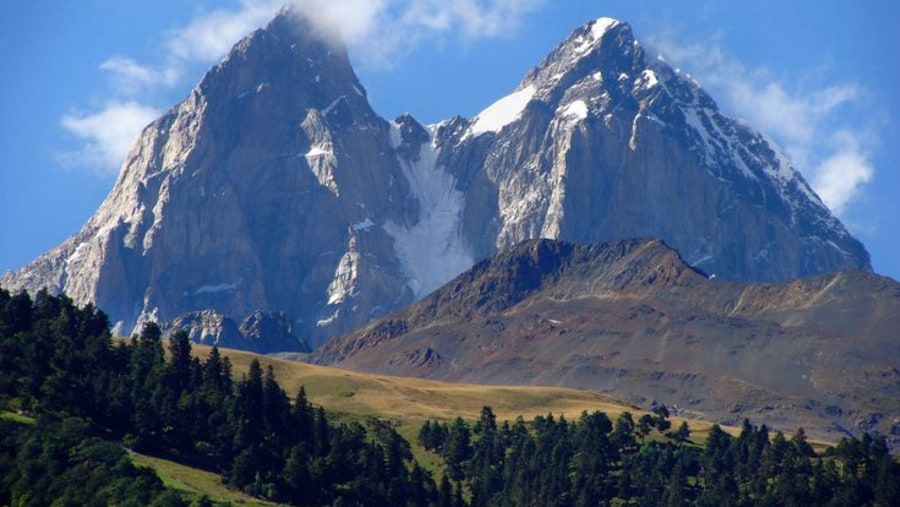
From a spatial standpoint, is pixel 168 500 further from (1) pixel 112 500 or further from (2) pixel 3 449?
(2) pixel 3 449

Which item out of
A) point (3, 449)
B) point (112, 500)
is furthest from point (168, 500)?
point (3, 449)

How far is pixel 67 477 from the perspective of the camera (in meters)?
194

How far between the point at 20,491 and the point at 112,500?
10.1 metres

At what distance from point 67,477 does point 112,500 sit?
7.35 meters

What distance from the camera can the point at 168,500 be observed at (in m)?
194

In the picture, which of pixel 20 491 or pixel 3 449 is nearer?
pixel 20 491

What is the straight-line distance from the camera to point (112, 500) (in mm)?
190375

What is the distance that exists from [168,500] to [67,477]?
39.1 ft

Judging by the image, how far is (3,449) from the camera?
19950cm

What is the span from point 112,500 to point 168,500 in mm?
6552

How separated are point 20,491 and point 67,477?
7798mm

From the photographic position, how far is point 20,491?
615 feet
